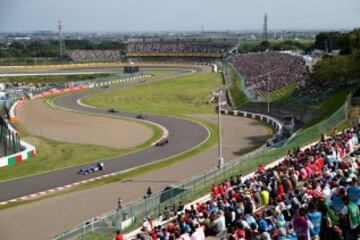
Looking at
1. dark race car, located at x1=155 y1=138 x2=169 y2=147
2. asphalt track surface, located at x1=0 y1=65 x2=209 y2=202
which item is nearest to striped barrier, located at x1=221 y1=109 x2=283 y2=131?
asphalt track surface, located at x1=0 y1=65 x2=209 y2=202

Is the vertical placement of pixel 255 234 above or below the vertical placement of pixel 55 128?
above

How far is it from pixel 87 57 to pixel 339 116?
142 meters

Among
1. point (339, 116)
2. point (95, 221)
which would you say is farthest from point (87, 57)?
point (95, 221)

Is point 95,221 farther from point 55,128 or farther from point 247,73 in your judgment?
point 247,73

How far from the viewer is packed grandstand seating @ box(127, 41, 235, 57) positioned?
172 metres

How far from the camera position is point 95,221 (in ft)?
61.2

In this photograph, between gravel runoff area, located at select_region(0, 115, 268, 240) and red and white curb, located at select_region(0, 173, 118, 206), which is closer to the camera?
gravel runoff area, located at select_region(0, 115, 268, 240)

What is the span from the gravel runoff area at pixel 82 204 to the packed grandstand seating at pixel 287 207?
25.1ft

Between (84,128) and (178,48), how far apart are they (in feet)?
414

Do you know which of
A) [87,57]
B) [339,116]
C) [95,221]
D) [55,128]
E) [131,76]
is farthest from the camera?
[87,57]

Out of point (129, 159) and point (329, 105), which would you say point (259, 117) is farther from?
point (129, 159)

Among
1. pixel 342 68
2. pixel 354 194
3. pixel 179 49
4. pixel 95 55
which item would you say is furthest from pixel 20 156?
pixel 179 49

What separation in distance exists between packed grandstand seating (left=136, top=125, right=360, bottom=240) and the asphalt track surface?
15.1 meters

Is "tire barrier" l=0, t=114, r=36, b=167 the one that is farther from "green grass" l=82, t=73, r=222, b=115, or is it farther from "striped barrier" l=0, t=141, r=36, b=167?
"green grass" l=82, t=73, r=222, b=115
